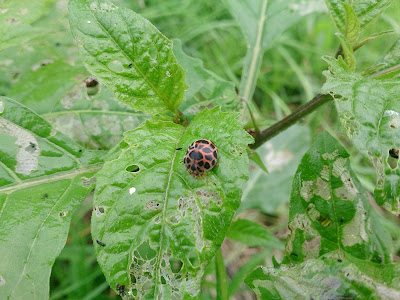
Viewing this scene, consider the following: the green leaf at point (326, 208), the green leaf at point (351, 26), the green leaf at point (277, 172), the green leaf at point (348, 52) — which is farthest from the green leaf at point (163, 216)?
the green leaf at point (277, 172)

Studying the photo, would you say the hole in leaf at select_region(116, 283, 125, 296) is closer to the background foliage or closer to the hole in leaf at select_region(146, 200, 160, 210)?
the background foliage

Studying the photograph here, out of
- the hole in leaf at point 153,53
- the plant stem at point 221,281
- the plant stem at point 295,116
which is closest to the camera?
the hole in leaf at point 153,53

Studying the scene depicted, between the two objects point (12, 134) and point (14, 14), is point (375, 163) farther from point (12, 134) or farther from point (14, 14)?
point (14, 14)

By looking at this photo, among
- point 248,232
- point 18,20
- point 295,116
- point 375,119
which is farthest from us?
point 18,20

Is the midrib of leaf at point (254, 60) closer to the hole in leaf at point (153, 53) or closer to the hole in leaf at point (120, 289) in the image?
the hole in leaf at point (153, 53)

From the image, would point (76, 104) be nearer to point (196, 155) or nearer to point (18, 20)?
point (18, 20)

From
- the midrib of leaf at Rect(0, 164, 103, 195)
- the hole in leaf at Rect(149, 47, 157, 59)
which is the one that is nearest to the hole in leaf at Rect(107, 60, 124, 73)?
the hole in leaf at Rect(149, 47, 157, 59)

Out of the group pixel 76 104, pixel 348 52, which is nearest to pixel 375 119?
pixel 348 52
